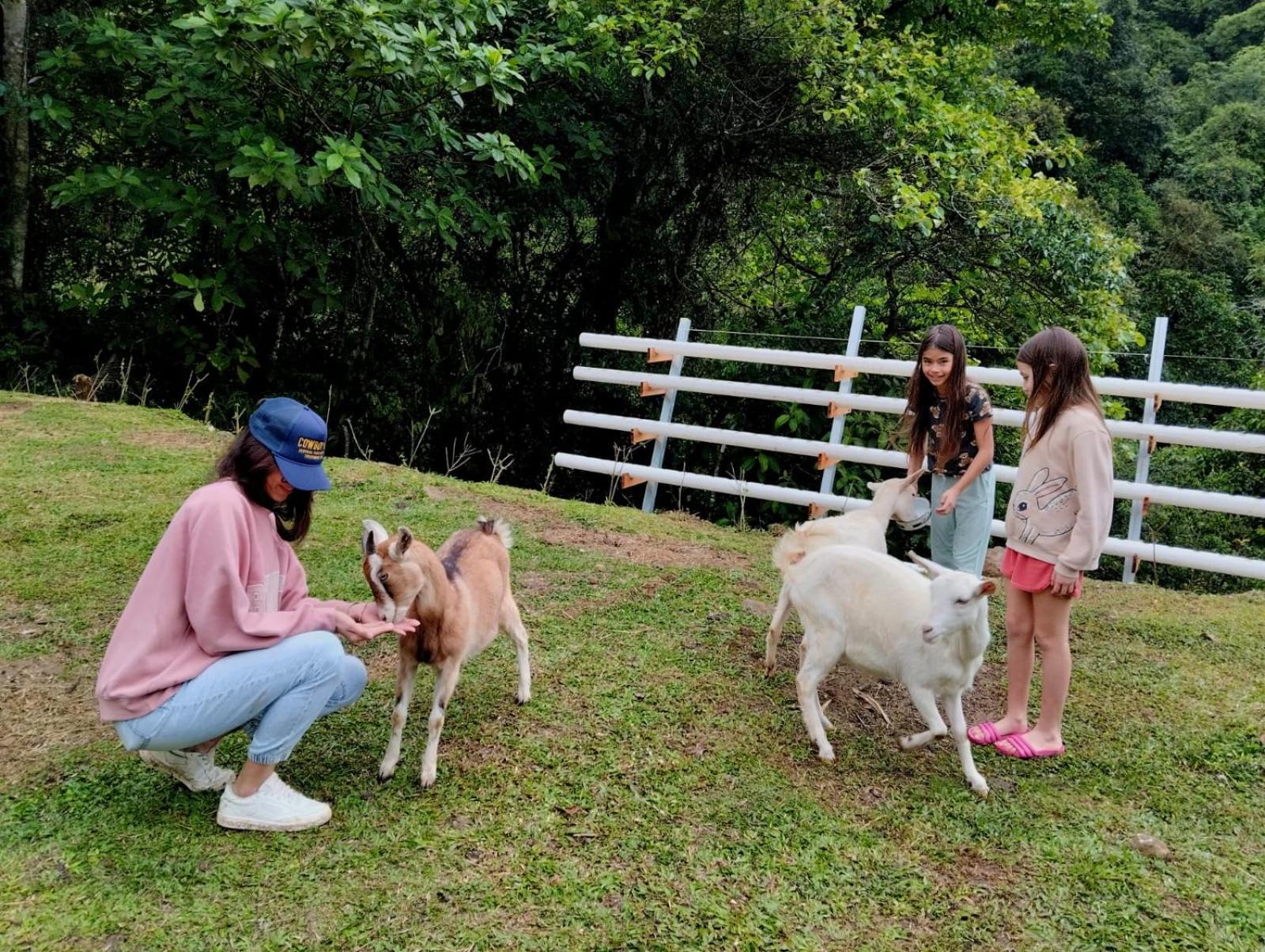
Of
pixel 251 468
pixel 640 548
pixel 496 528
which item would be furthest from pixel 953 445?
pixel 251 468

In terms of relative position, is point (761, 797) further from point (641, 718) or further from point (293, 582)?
point (293, 582)

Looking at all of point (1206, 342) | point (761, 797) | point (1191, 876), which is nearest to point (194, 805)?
A: point (761, 797)

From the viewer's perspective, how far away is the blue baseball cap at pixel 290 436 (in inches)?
110

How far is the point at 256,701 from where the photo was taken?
108 inches

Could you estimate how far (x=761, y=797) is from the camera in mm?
3299

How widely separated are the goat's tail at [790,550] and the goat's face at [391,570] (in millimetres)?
1819

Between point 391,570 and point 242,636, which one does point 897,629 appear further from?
point 242,636

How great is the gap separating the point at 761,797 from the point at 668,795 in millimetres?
356

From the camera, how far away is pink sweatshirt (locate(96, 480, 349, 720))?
104 inches

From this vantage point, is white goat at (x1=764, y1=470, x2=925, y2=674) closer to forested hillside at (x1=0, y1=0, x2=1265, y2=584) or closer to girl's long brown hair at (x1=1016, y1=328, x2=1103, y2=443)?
girl's long brown hair at (x1=1016, y1=328, x2=1103, y2=443)

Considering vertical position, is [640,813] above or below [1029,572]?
below

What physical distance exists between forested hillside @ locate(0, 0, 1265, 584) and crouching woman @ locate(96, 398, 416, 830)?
150 inches

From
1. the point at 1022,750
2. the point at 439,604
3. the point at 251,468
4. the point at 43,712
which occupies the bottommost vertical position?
the point at 43,712

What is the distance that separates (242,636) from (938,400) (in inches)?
131
